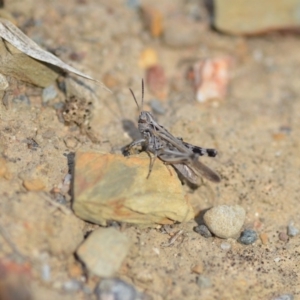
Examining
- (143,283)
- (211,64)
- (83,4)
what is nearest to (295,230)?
(143,283)

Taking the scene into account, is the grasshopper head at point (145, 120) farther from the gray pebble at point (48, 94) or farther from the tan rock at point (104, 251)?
the tan rock at point (104, 251)

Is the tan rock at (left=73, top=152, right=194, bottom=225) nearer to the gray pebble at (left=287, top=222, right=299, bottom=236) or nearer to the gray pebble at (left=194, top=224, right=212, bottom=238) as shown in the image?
the gray pebble at (left=194, top=224, right=212, bottom=238)

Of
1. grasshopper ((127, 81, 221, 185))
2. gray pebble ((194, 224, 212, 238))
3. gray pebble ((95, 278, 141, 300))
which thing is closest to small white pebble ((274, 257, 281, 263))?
gray pebble ((194, 224, 212, 238))

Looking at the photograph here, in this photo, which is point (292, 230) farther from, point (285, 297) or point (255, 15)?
point (255, 15)

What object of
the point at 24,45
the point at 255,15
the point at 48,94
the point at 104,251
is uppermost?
the point at 24,45

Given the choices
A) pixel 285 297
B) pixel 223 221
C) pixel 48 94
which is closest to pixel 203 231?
pixel 223 221

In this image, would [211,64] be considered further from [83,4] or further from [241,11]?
[83,4]

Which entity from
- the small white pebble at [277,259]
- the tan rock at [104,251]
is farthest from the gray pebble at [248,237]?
the tan rock at [104,251]
